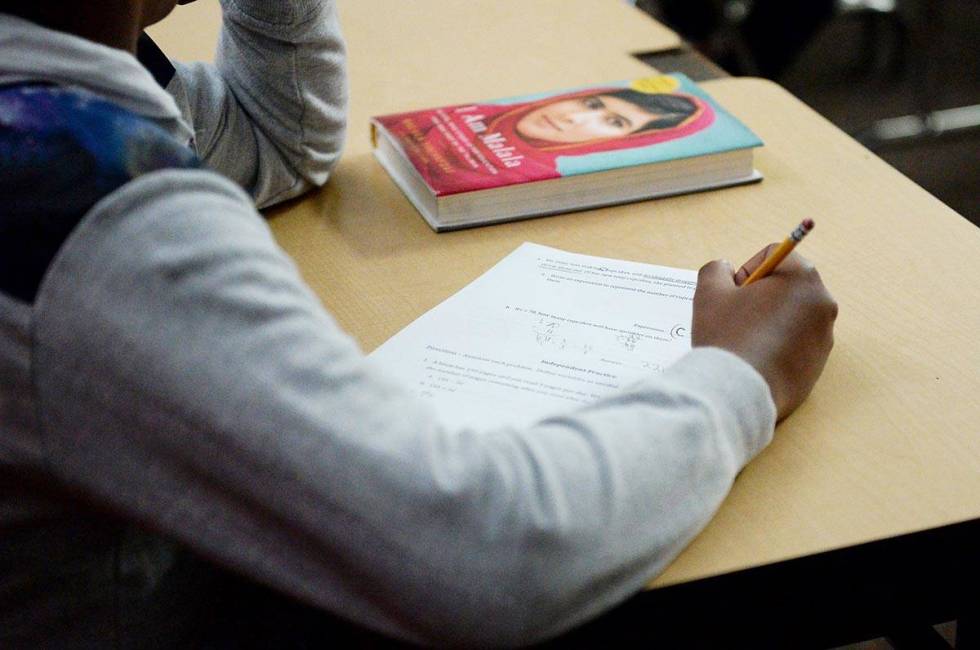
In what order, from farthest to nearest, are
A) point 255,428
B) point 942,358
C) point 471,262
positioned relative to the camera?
1. point 471,262
2. point 942,358
3. point 255,428

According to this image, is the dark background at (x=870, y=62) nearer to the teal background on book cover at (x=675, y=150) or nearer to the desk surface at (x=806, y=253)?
the desk surface at (x=806, y=253)

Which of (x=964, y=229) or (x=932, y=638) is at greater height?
(x=964, y=229)

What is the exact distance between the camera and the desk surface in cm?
73

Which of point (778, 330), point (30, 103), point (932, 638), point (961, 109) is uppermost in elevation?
point (30, 103)

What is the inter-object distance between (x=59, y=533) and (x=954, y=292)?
0.73 m

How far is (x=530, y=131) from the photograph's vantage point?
1183mm

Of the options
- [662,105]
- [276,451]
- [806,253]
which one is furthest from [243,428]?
[662,105]

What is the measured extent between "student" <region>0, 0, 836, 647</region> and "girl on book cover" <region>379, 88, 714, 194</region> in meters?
0.45

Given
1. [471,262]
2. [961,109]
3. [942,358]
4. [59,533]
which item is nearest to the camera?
[59,533]

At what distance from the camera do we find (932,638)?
1191 millimetres

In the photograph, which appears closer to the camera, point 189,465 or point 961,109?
point 189,465

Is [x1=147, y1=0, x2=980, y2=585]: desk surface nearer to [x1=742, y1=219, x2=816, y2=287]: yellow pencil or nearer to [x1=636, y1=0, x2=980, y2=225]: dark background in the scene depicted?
[x1=742, y1=219, x2=816, y2=287]: yellow pencil

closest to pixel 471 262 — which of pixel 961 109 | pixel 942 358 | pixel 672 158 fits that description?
pixel 672 158

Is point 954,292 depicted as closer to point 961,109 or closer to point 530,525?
point 530,525
